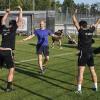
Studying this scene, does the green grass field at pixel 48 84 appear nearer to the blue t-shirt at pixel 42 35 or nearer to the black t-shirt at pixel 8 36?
the blue t-shirt at pixel 42 35

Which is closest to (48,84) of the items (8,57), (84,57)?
(8,57)

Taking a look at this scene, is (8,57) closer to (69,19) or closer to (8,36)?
(8,36)

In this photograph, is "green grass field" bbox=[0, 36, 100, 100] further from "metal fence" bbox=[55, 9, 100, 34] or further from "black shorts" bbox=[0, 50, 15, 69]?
"metal fence" bbox=[55, 9, 100, 34]

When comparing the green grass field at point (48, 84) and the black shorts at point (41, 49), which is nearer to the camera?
the green grass field at point (48, 84)

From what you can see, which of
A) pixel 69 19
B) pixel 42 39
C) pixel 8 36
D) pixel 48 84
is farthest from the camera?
pixel 69 19

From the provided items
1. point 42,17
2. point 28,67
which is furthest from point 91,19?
point 28,67

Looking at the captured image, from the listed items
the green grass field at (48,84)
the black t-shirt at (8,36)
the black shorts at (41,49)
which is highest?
the black t-shirt at (8,36)

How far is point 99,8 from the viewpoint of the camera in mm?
39688

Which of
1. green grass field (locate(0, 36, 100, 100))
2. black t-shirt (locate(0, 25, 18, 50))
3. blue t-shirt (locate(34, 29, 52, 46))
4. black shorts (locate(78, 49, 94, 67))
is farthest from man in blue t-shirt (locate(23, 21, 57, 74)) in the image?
black shorts (locate(78, 49, 94, 67))

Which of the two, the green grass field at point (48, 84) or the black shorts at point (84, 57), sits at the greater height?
the black shorts at point (84, 57)

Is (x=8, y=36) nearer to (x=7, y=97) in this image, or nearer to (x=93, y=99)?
(x=7, y=97)

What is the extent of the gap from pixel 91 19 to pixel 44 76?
28.7 meters

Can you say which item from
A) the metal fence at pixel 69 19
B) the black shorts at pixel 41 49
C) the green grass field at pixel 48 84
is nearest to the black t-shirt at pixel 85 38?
the green grass field at pixel 48 84

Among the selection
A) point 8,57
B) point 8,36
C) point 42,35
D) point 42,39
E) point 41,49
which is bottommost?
point 41,49
